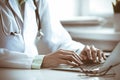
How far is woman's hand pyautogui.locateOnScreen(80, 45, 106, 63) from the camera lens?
146 cm

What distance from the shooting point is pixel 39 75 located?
1231mm

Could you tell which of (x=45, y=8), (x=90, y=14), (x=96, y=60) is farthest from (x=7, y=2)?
(x=90, y=14)

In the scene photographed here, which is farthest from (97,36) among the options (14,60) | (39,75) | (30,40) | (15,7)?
(39,75)

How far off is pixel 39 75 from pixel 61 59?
0.59 feet

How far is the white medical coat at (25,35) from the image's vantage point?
1402mm

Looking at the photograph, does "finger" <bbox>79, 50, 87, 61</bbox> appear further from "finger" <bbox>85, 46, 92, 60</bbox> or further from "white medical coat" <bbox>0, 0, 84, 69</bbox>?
"white medical coat" <bbox>0, 0, 84, 69</bbox>

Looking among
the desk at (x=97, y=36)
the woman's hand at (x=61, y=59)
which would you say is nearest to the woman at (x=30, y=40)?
the woman's hand at (x=61, y=59)

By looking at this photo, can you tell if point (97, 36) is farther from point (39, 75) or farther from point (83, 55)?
point (39, 75)

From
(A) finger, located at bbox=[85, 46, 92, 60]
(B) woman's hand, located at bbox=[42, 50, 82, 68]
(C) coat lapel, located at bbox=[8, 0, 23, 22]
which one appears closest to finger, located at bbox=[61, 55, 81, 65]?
(B) woman's hand, located at bbox=[42, 50, 82, 68]

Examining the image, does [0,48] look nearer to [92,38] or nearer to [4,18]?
[4,18]

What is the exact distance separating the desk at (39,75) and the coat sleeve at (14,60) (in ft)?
0.13

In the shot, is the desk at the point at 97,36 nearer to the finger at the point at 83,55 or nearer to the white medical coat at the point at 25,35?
the white medical coat at the point at 25,35

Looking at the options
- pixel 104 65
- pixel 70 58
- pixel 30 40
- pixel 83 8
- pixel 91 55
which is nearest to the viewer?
pixel 104 65

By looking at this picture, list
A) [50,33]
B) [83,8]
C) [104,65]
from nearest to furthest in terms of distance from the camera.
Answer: [104,65]
[50,33]
[83,8]
